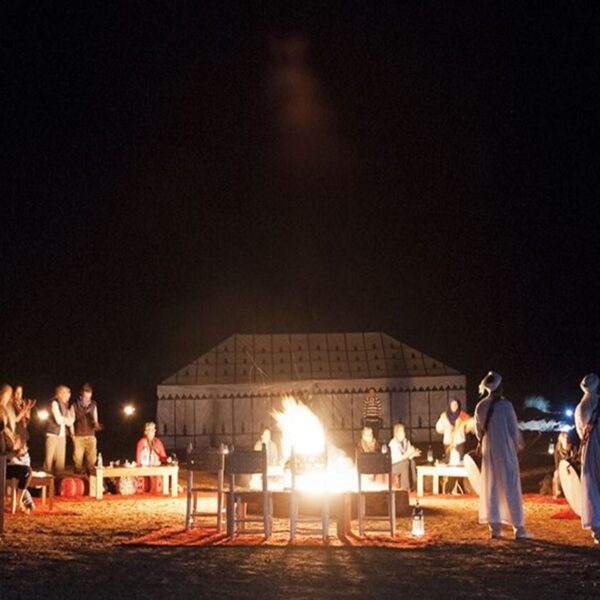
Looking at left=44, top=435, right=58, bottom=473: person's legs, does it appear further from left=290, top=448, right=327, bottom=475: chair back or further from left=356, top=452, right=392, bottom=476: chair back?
left=356, top=452, right=392, bottom=476: chair back

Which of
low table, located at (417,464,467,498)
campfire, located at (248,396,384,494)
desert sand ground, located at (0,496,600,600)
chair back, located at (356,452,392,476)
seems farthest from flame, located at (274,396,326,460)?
Result: chair back, located at (356,452,392,476)

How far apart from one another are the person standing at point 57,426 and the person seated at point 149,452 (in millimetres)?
1040

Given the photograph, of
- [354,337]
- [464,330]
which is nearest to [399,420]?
[354,337]

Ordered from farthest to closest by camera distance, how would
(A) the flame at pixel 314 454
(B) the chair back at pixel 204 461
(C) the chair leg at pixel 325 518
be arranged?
(A) the flame at pixel 314 454 < (B) the chair back at pixel 204 461 < (C) the chair leg at pixel 325 518

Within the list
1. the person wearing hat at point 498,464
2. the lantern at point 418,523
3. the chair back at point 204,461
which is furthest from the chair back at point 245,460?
the person wearing hat at point 498,464

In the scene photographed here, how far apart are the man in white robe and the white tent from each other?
12408mm

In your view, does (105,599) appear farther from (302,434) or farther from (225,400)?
(225,400)

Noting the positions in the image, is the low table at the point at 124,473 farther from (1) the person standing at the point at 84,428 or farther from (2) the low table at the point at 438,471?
(2) the low table at the point at 438,471

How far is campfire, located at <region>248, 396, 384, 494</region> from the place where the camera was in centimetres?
920

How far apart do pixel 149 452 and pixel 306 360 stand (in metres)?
8.77

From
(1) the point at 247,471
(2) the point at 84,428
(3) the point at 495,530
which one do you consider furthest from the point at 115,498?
(3) the point at 495,530

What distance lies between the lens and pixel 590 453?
29.5 ft

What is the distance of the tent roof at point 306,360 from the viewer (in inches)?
856

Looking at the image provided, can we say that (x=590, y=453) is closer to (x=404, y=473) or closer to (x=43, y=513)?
(x=404, y=473)
